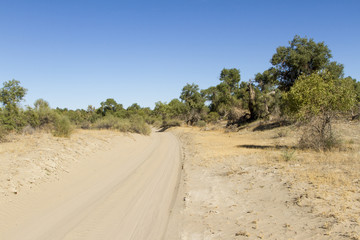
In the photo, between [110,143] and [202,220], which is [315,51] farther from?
[202,220]

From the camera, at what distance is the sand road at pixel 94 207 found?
252 inches

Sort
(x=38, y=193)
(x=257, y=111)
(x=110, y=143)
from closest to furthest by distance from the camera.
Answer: (x=38, y=193), (x=110, y=143), (x=257, y=111)

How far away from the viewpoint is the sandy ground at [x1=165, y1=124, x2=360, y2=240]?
561 cm

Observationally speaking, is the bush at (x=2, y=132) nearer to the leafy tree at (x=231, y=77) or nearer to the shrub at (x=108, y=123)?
the shrub at (x=108, y=123)

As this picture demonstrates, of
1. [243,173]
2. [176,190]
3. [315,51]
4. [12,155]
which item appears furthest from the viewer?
[315,51]

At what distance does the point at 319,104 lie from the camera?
15055 millimetres

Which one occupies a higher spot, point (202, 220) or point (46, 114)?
point (46, 114)

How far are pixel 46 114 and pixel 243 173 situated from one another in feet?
86.0

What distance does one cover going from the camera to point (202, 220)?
710 cm

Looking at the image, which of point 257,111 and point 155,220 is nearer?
point 155,220

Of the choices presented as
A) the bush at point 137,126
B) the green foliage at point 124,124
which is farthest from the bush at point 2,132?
the bush at point 137,126

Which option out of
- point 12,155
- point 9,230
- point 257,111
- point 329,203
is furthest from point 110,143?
point 257,111

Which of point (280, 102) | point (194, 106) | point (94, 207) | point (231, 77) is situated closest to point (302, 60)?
point (280, 102)

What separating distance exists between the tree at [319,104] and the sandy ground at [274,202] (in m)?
4.03
